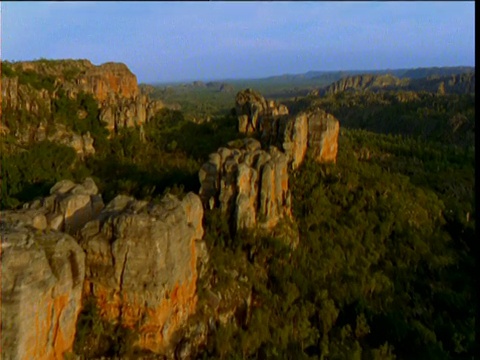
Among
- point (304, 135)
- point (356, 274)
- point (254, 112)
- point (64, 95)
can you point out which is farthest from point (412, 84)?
point (356, 274)

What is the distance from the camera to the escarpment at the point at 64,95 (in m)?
31.1

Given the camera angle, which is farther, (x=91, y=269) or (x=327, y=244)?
(x=327, y=244)

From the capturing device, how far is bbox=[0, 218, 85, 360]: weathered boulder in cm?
900

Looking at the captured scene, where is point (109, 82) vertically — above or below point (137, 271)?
above

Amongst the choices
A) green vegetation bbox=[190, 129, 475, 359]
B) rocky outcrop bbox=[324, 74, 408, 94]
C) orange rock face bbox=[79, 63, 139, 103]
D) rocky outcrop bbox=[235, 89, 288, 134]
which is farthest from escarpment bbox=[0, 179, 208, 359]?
rocky outcrop bbox=[324, 74, 408, 94]

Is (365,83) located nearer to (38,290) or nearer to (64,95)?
(64,95)

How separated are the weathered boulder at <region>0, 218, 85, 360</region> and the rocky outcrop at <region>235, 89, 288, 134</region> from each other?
22788mm

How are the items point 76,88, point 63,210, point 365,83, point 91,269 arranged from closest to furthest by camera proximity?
1. point 91,269
2. point 63,210
3. point 76,88
4. point 365,83

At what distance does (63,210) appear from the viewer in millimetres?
12984

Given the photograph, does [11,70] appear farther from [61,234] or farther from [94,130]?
[61,234]

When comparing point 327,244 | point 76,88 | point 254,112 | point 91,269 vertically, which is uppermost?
point 76,88

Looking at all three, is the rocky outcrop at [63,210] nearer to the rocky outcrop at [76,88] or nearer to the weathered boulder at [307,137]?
the weathered boulder at [307,137]

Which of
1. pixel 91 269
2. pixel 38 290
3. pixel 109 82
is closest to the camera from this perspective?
pixel 38 290

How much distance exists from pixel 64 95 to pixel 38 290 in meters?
29.3
